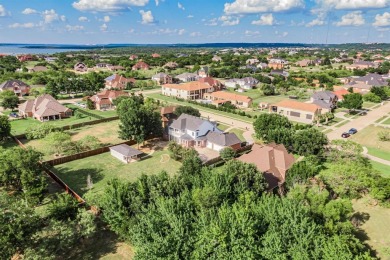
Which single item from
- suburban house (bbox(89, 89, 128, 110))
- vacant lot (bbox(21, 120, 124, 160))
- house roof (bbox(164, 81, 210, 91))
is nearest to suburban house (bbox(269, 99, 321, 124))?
house roof (bbox(164, 81, 210, 91))

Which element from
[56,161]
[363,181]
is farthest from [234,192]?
[56,161]

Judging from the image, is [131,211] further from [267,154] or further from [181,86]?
[181,86]

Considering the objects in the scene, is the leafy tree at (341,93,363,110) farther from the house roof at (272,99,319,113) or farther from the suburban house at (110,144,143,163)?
the suburban house at (110,144,143,163)

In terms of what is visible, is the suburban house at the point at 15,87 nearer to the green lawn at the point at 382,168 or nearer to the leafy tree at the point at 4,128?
the leafy tree at the point at 4,128

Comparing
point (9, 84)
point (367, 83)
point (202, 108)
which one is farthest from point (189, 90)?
point (367, 83)

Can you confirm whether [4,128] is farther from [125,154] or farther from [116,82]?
[116,82]
